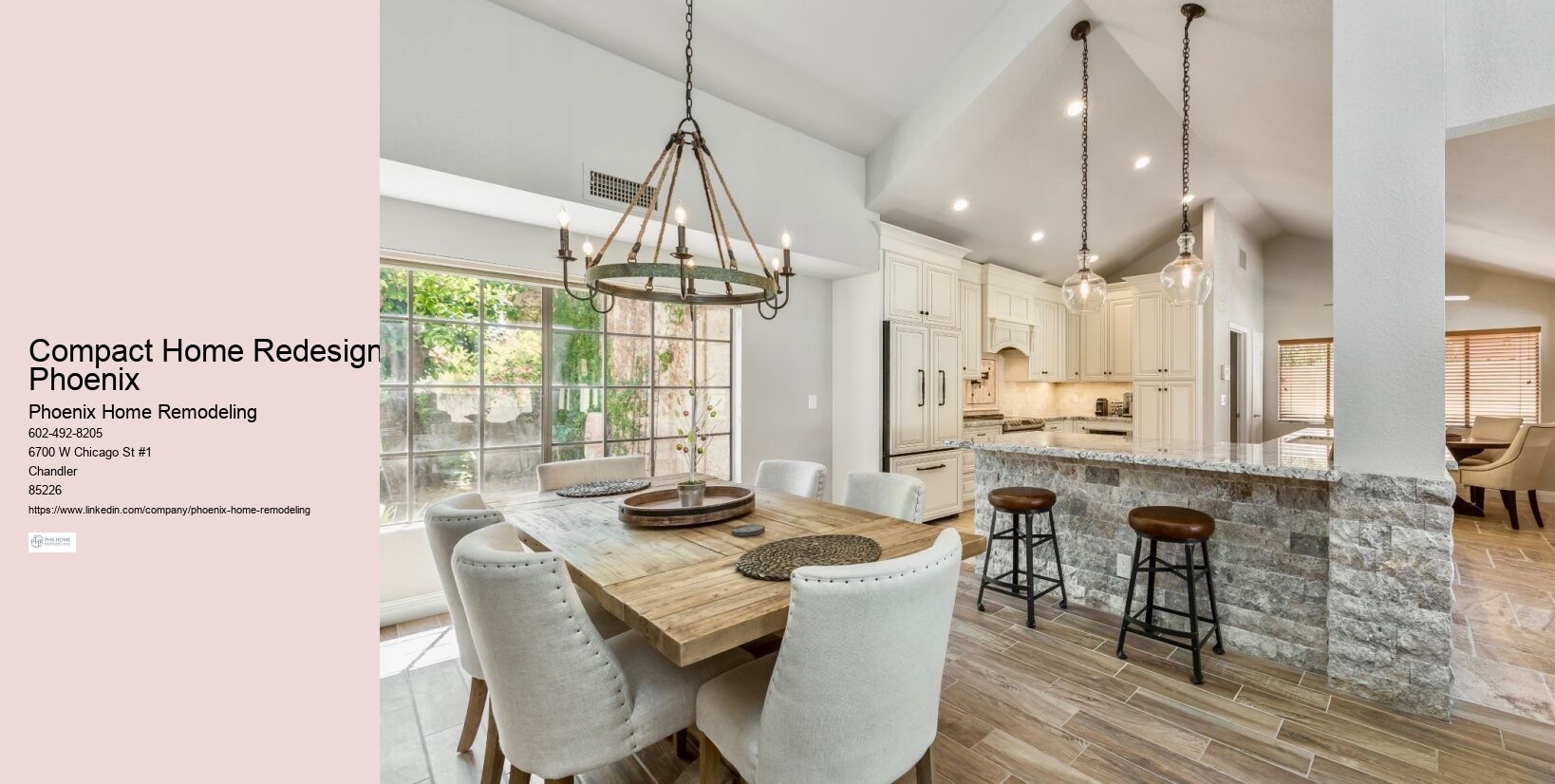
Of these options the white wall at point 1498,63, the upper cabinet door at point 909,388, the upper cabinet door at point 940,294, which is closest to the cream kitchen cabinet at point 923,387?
the upper cabinet door at point 909,388

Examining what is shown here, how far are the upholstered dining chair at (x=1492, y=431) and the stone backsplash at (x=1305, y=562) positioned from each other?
4.53 metres

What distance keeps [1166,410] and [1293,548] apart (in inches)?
145

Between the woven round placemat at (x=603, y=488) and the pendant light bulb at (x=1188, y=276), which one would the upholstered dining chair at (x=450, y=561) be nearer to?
the woven round placemat at (x=603, y=488)

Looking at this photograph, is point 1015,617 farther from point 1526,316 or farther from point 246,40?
point 1526,316

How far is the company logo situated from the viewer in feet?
2.67

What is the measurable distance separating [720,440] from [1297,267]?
714 centimetres

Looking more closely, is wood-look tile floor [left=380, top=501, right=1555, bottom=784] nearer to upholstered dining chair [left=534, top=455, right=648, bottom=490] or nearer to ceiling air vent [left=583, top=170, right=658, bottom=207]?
upholstered dining chair [left=534, top=455, right=648, bottom=490]

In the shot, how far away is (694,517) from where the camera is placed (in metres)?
1.92

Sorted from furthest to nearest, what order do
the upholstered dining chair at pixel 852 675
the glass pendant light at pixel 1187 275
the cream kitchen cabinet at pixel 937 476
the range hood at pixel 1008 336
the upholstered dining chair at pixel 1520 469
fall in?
the range hood at pixel 1008 336 < the cream kitchen cabinet at pixel 937 476 < the upholstered dining chair at pixel 1520 469 < the glass pendant light at pixel 1187 275 < the upholstered dining chair at pixel 852 675

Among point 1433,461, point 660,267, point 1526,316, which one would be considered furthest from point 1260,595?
point 1526,316

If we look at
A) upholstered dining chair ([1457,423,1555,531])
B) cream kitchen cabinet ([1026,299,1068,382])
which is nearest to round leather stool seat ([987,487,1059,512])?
cream kitchen cabinet ([1026,299,1068,382])

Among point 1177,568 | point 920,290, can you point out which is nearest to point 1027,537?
point 1177,568

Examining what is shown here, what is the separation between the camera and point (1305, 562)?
2.28 meters

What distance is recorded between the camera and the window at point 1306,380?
249 inches
